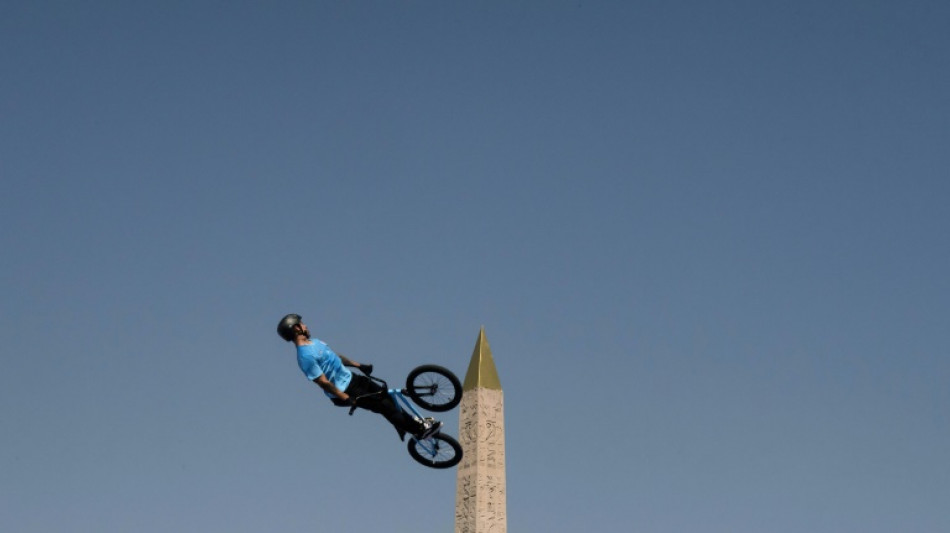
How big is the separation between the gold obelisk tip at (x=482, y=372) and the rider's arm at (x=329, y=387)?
55.1ft

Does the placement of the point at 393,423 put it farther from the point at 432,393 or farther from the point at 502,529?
the point at 502,529

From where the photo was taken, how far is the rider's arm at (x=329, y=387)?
1432cm

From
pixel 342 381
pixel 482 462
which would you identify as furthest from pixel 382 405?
pixel 482 462

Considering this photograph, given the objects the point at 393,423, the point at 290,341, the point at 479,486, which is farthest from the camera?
the point at 479,486

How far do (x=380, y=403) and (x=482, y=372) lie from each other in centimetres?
1692

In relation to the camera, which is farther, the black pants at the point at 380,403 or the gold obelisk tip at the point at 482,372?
the gold obelisk tip at the point at 482,372

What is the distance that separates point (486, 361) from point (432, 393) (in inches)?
684

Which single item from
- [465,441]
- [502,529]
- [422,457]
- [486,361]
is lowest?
[422,457]

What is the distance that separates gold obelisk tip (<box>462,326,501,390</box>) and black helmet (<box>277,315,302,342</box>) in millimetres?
17457

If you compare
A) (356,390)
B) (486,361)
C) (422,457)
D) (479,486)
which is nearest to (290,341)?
(356,390)

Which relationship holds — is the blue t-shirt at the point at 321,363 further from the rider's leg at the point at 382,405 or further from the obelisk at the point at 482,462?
the obelisk at the point at 482,462

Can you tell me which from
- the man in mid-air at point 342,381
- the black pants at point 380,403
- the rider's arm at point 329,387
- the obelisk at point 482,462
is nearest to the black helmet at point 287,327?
the man in mid-air at point 342,381

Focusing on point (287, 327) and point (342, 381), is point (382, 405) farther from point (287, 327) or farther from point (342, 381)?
point (287, 327)

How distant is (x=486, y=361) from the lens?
32.7m
